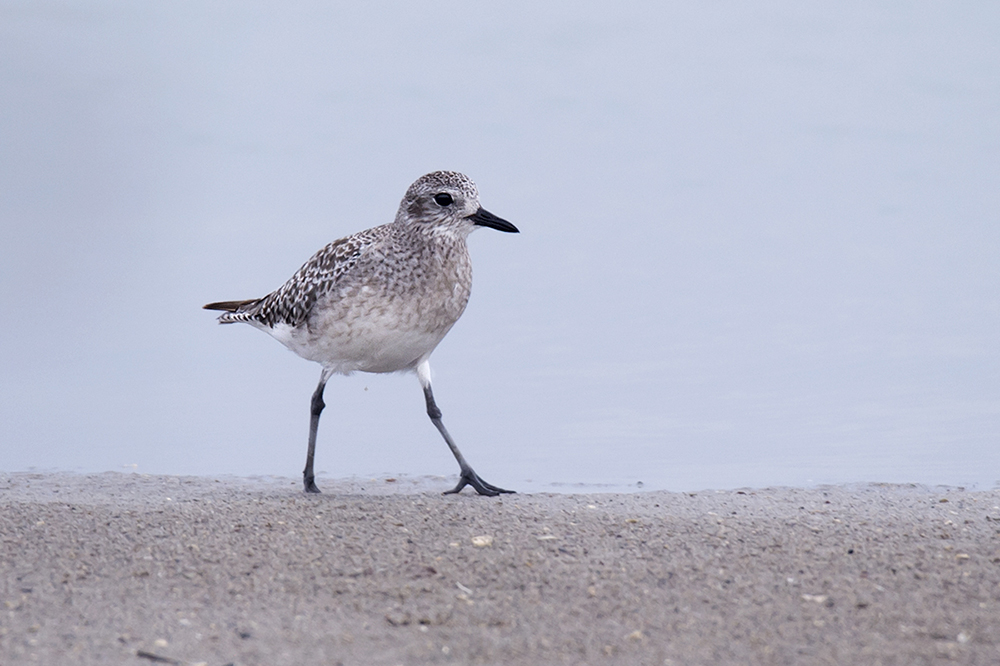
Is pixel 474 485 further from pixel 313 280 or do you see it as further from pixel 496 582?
pixel 496 582

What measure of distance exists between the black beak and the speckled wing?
A: 0.64 meters

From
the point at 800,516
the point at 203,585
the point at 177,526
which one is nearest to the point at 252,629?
the point at 203,585

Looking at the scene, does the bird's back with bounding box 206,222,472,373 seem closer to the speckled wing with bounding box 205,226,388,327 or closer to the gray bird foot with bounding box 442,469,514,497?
the speckled wing with bounding box 205,226,388,327

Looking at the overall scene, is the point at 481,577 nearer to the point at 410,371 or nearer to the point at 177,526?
the point at 177,526

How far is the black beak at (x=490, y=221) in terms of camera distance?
7957 millimetres

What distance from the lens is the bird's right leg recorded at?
823 centimetres

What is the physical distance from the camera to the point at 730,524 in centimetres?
661

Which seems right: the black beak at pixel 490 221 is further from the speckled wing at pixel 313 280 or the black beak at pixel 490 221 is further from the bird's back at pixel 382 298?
the speckled wing at pixel 313 280

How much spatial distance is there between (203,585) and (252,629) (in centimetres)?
64

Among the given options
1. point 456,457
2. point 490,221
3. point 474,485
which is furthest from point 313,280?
point 474,485

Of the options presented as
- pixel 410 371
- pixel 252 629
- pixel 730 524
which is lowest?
pixel 252 629

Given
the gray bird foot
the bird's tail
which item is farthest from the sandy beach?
the bird's tail

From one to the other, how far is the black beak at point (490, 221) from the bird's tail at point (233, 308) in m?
2.11

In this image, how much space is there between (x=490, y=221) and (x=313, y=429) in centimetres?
197
